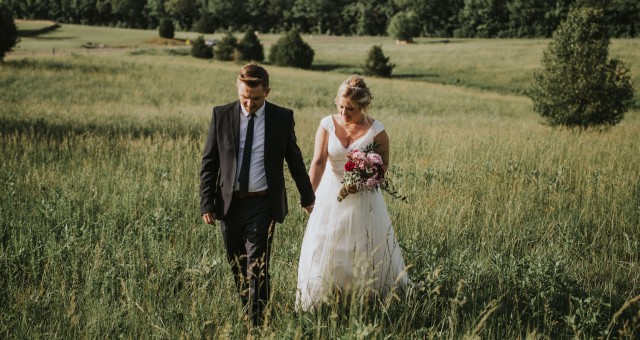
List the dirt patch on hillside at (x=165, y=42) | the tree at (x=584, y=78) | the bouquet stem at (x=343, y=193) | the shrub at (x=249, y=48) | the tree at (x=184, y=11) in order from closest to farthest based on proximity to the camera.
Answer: the bouquet stem at (x=343, y=193) < the tree at (x=584, y=78) < the shrub at (x=249, y=48) < the dirt patch on hillside at (x=165, y=42) < the tree at (x=184, y=11)

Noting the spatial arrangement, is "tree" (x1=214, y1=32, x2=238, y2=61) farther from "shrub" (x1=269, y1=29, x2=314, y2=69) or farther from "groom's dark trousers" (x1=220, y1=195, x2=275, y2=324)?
"groom's dark trousers" (x1=220, y1=195, x2=275, y2=324)

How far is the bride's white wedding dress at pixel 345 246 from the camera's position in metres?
4.11

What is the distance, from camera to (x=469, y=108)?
2608cm

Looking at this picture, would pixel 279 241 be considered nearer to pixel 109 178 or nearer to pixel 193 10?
pixel 109 178

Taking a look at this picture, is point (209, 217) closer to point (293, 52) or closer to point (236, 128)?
point (236, 128)

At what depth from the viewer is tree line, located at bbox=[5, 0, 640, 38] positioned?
82.1m

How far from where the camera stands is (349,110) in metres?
4.43

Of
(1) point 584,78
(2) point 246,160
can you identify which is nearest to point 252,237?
(2) point 246,160

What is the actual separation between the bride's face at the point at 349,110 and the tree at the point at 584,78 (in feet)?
41.9

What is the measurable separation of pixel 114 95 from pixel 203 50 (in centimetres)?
2898

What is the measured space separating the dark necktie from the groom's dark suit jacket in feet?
0.21

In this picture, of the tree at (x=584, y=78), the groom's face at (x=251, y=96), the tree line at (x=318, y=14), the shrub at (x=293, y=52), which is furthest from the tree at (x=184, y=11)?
the groom's face at (x=251, y=96)

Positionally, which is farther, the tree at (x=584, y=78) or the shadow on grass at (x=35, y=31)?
the shadow on grass at (x=35, y=31)

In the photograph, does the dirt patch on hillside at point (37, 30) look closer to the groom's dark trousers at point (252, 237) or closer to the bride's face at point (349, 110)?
the bride's face at point (349, 110)
